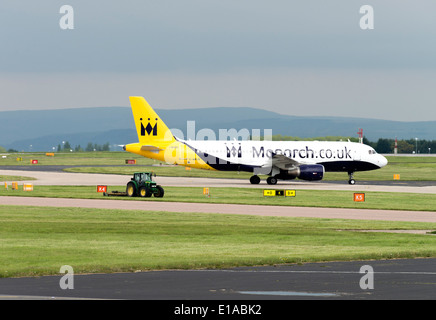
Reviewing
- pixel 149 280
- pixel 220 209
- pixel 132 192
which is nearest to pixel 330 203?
pixel 220 209

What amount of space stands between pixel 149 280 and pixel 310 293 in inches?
194

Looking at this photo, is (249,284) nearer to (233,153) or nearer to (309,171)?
(309,171)

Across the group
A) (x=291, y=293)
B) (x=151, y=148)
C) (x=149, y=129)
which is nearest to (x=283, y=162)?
(x=151, y=148)

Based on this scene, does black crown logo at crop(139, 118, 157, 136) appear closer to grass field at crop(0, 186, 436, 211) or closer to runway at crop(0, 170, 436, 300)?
grass field at crop(0, 186, 436, 211)

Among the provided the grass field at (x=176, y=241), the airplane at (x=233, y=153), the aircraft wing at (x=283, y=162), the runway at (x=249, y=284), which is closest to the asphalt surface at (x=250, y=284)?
the runway at (x=249, y=284)

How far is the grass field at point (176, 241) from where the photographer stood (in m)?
27.7

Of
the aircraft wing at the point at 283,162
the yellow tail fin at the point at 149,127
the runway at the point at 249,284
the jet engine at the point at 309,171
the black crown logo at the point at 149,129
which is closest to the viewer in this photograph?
the runway at the point at 249,284

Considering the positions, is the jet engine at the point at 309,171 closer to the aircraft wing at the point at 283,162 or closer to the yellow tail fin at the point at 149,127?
the aircraft wing at the point at 283,162

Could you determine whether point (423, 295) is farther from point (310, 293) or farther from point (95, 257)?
point (95, 257)

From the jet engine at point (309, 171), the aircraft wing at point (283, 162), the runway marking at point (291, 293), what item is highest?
the aircraft wing at point (283, 162)

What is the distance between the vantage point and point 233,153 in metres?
78.9

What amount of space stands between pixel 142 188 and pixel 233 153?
18.9 meters

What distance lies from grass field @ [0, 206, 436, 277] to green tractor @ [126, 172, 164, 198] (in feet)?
42.3

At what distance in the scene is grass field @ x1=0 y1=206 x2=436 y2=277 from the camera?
27.7 m
